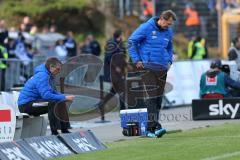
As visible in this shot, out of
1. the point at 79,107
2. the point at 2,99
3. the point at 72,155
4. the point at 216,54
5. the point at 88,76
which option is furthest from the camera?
the point at 216,54

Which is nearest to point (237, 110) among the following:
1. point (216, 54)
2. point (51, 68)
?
point (51, 68)

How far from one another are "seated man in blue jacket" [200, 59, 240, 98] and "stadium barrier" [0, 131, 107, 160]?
6273mm

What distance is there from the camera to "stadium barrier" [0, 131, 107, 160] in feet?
38.2

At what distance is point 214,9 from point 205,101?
17.1m

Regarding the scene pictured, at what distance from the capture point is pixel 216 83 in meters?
19.5

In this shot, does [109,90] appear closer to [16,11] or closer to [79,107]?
[79,107]

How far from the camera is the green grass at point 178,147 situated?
12062 millimetres

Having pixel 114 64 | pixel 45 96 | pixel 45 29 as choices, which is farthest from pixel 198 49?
pixel 45 96

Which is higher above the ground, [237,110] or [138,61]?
[138,61]

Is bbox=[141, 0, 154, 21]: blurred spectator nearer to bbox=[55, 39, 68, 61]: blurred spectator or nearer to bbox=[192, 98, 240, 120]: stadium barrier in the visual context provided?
bbox=[55, 39, 68, 61]: blurred spectator

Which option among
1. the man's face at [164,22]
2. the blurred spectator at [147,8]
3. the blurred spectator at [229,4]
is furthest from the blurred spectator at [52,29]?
the man's face at [164,22]

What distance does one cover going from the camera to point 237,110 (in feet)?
61.8

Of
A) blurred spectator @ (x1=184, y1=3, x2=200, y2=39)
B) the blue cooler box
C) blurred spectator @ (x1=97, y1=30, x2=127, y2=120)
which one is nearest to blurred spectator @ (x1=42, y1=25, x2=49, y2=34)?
blurred spectator @ (x1=184, y1=3, x2=200, y2=39)

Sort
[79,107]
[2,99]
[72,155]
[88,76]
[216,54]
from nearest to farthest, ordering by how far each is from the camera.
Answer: [72,155] < [2,99] < [79,107] < [88,76] < [216,54]
